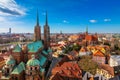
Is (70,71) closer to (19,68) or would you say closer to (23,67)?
(23,67)

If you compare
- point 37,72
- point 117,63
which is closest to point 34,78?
point 37,72

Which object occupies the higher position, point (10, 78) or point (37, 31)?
point (37, 31)

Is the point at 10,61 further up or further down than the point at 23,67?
further up

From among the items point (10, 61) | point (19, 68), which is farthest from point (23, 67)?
point (10, 61)

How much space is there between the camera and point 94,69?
128 feet

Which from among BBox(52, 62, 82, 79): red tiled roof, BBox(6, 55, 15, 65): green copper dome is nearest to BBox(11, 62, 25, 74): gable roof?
BBox(6, 55, 15, 65): green copper dome

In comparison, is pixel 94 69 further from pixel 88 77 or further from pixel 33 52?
pixel 33 52

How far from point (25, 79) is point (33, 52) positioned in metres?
5.98

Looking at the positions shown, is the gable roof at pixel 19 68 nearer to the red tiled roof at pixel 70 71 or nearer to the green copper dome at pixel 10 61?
the green copper dome at pixel 10 61

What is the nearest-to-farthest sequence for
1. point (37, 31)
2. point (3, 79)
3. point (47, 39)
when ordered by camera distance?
point (3, 79) → point (37, 31) → point (47, 39)

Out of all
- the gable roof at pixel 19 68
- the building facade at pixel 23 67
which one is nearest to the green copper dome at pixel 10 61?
the building facade at pixel 23 67

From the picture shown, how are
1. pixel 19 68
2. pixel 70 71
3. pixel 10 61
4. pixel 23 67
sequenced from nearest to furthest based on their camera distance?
pixel 19 68 → pixel 10 61 → pixel 23 67 → pixel 70 71

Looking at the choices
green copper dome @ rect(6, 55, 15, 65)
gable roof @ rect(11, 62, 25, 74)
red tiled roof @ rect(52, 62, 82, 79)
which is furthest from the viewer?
red tiled roof @ rect(52, 62, 82, 79)

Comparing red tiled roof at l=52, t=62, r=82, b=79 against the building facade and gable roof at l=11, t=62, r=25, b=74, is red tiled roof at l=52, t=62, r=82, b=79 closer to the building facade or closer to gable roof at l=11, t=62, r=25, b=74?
the building facade
